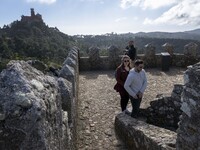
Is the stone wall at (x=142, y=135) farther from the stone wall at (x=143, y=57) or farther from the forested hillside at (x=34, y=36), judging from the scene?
the forested hillside at (x=34, y=36)

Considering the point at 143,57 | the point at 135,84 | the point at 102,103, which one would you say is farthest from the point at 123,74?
the point at 143,57

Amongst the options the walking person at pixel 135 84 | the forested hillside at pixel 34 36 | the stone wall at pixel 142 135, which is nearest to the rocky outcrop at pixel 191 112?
the stone wall at pixel 142 135

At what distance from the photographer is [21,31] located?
61875 millimetres

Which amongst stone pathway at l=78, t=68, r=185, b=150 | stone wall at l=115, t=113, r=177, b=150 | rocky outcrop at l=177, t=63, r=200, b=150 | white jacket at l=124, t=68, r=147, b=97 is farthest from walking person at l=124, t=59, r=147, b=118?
rocky outcrop at l=177, t=63, r=200, b=150

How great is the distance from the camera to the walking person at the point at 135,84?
6078mm

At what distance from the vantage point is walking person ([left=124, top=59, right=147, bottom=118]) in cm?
608

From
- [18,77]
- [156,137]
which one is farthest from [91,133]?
[18,77]

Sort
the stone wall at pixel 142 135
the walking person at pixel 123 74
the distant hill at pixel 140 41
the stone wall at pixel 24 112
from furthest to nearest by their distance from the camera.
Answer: the distant hill at pixel 140 41 < the walking person at pixel 123 74 < the stone wall at pixel 142 135 < the stone wall at pixel 24 112

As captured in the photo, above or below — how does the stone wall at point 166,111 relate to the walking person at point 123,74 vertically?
below

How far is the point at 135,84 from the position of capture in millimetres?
6172

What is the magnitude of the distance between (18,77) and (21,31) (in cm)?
6242

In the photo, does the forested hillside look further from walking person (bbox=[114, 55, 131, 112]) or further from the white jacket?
the white jacket

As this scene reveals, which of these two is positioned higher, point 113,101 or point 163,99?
point 163,99

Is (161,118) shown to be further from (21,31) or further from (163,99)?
(21,31)
